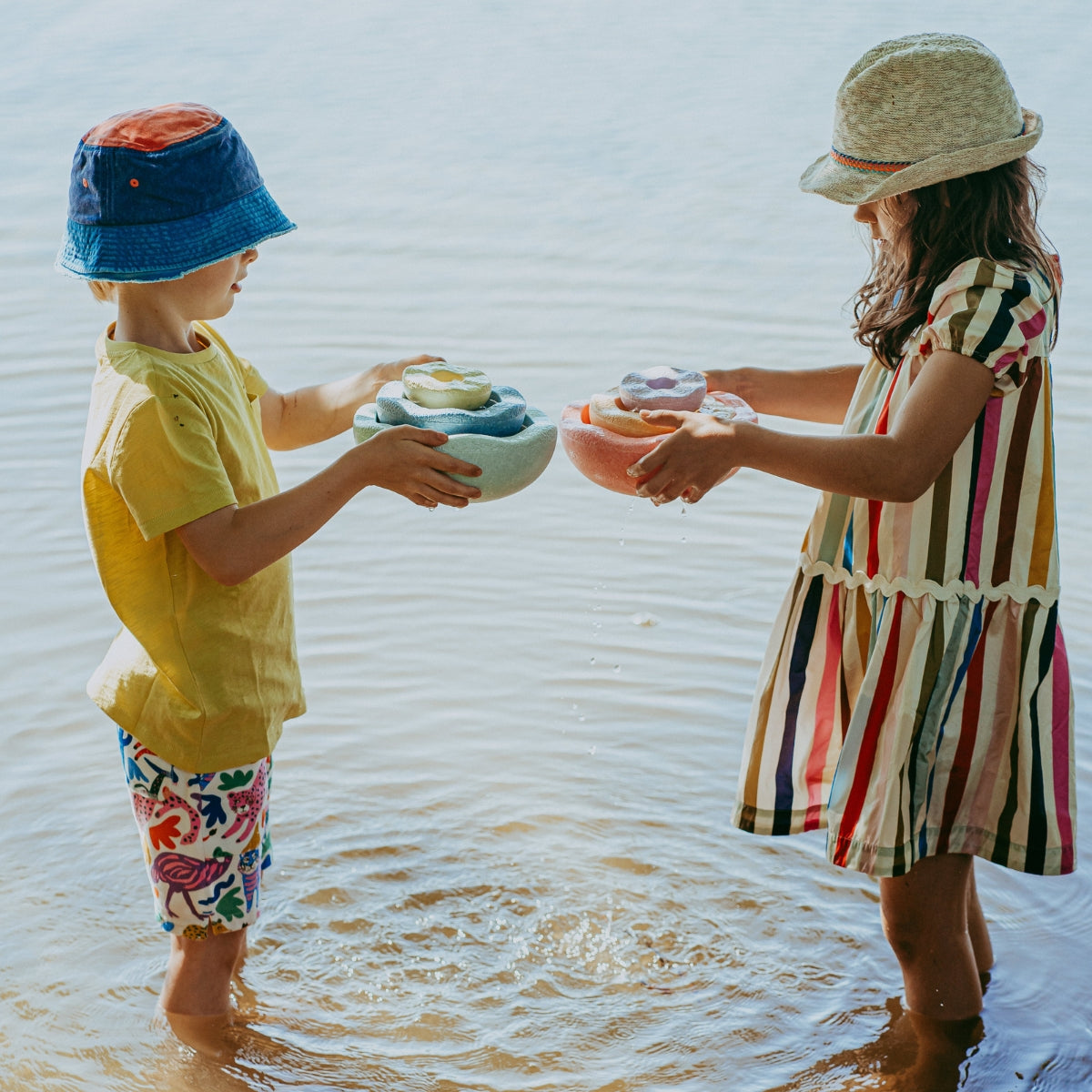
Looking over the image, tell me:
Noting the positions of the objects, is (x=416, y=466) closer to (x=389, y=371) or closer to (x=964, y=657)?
(x=389, y=371)

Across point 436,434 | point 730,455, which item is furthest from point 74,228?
point 730,455

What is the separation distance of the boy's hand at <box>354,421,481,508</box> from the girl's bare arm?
0.81ft

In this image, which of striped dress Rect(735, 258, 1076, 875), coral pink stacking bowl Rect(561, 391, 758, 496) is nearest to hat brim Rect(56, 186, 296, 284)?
coral pink stacking bowl Rect(561, 391, 758, 496)

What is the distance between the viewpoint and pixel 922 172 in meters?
1.71

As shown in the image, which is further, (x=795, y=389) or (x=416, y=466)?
(x=795, y=389)

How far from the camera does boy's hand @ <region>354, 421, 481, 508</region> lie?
1710 mm

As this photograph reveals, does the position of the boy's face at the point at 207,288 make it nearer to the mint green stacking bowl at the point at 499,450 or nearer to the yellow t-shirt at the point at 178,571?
the yellow t-shirt at the point at 178,571

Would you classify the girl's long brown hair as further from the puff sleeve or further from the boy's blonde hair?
the boy's blonde hair

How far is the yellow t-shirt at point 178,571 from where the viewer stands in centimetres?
162

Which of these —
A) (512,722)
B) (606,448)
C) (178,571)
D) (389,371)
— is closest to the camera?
(178,571)

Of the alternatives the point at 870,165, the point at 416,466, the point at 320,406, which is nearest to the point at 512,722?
the point at 320,406

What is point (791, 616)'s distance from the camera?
6.37 ft

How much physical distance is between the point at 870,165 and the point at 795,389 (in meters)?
0.41

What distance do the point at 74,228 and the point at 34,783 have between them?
129cm
